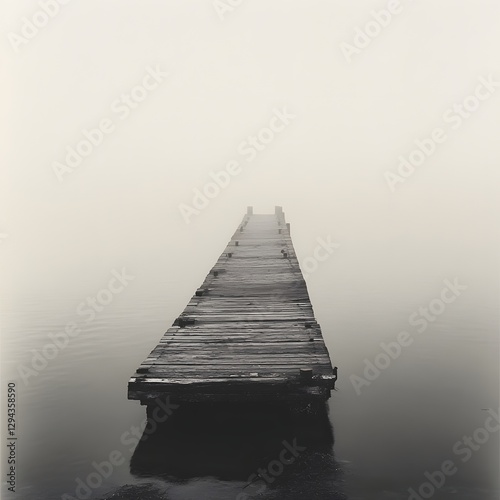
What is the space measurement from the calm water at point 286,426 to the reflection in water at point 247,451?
0.07 ft

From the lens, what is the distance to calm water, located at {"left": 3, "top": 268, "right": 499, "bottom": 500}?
21.7 ft

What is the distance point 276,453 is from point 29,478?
2.75 meters

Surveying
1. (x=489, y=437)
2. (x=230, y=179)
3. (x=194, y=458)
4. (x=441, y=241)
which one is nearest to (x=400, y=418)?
(x=489, y=437)

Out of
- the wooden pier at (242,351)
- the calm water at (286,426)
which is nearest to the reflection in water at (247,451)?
the calm water at (286,426)

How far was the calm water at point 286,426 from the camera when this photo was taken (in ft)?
21.7

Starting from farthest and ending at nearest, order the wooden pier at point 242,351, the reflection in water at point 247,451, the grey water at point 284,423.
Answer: the wooden pier at point 242,351, the grey water at point 284,423, the reflection in water at point 247,451

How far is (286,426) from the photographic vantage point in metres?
7.78

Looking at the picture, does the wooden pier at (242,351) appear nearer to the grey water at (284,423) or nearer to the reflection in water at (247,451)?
the reflection in water at (247,451)

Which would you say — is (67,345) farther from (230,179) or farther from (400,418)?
(230,179)

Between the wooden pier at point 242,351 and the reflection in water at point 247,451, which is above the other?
the wooden pier at point 242,351

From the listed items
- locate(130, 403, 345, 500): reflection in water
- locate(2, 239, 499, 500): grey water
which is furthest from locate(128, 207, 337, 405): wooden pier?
locate(2, 239, 499, 500): grey water

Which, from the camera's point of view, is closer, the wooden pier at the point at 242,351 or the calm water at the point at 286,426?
the calm water at the point at 286,426

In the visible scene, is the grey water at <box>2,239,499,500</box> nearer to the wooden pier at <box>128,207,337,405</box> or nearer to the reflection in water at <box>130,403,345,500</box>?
the reflection in water at <box>130,403,345,500</box>

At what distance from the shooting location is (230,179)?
103750mm
